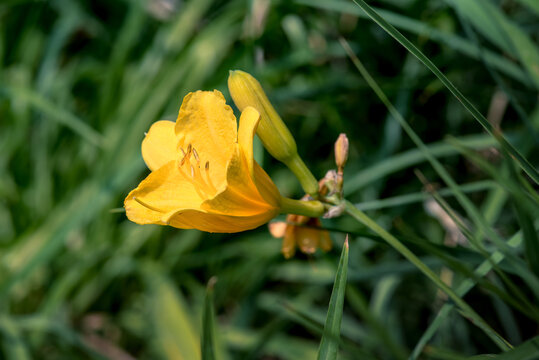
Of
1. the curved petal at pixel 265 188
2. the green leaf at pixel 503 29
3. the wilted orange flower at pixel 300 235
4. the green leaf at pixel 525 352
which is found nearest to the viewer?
the green leaf at pixel 525 352

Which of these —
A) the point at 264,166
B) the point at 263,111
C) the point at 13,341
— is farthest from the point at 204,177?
the point at 13,341

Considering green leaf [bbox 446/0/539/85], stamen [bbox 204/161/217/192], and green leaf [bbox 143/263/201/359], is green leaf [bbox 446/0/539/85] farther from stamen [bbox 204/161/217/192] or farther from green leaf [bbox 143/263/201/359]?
green leaf [bbox 143/263/201/359]

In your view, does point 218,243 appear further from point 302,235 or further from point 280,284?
point 302,235

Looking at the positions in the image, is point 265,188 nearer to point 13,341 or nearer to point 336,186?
point 336,186

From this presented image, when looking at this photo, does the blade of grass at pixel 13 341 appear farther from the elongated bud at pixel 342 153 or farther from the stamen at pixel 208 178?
the elongated bud at pixel 342 153

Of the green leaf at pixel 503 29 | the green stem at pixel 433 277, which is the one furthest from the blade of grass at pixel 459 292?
the green leaf at pixel 503 29

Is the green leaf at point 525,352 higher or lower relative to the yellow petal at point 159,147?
lower
